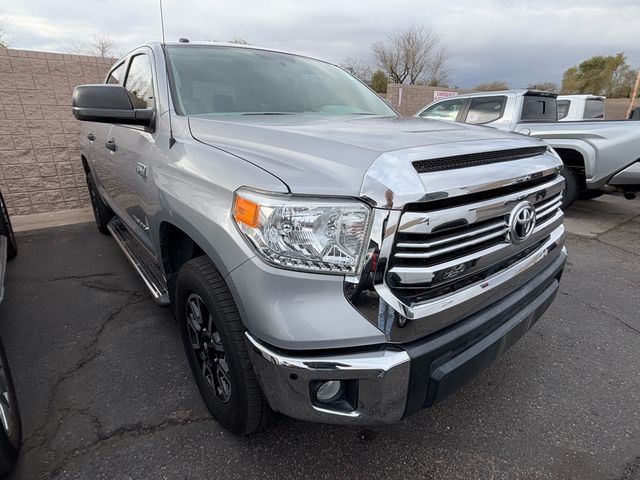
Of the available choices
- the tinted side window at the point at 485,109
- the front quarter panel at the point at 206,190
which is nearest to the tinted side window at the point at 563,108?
the tinted side window at the point at 485,109

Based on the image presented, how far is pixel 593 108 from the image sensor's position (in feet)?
27.3

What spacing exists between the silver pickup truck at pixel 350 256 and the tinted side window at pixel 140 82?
0.46 metres

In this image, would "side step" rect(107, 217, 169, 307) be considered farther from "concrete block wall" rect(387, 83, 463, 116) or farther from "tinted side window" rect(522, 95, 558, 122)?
"concrete block wall" rect(387, 83, 463, 116)

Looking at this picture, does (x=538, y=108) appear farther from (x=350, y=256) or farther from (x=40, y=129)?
(x=40, y=129)

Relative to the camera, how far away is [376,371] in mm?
1277

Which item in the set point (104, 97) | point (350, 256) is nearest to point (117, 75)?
point (104, 97)

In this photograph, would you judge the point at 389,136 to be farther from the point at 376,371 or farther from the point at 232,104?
the point at 232,104

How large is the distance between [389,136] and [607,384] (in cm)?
202

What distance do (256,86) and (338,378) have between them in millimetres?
1965

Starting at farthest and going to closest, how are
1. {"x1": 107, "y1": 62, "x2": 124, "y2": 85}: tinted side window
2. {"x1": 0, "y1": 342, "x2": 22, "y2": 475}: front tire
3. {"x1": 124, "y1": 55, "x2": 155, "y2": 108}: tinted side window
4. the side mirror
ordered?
{"x1": 107, "y1": 62, "x2": 124, "y2": 85}: tinted side window
{"x1": 124, "y1": 55, "x2": 155, "y2": 108}: tinted side window
the side mirror
{"x1": 0, "y1": 342, "x2": 22, "y2": 475}: front tire

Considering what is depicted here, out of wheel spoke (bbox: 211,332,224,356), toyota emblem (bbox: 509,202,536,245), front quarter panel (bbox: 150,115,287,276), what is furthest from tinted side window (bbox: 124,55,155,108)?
toyota emblem (bbox: 509,202,536,245)

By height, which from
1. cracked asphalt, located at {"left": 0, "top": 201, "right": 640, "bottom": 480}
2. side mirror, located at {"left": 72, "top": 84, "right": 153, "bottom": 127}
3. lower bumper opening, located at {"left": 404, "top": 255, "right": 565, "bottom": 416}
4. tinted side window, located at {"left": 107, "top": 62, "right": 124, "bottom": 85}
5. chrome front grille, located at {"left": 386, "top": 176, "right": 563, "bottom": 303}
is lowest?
cracked asphalt, located at {"left": 0, "top": 201, "right": 640, "bottom": 480}

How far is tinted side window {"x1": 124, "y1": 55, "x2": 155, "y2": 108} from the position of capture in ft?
8.09

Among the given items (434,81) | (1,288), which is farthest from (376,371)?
(434,81)
